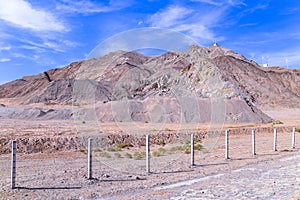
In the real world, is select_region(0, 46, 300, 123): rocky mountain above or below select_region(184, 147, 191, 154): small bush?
above

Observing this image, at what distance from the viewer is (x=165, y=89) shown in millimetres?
43125

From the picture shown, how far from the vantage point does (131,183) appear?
35.6ft

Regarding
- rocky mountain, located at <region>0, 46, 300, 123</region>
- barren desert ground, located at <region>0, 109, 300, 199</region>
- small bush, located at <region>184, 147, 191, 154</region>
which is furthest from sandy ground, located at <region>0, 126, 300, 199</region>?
rocky mountain, located at <region>0, 46, 300, 123</region>

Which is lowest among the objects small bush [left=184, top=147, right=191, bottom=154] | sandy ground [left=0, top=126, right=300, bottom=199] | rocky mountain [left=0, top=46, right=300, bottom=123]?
small bush [left=184, top=147, right=191, bottom=154]

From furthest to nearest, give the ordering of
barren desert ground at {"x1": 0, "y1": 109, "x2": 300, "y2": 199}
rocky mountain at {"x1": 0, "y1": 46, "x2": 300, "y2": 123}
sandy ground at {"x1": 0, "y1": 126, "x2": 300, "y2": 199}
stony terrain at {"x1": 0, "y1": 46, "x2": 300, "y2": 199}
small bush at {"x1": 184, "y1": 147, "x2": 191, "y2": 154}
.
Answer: rocky mountain at {"x1": 0, "y1": 46, "x2": 300, "y2": 123}, small bush at {"x1": 184, "y1": 147, "x2": 191, "y2": 154}, stony terrain at {"x1": 0, "y1": 46, "x2": 300, "y2": 199}, sandy ground at {"x1": 0, "y1": 126, "x2": 300, "y2": 199}, barren desert ground at {"x1": 0, "y1": 109, "x2": 300, "y2": 199}

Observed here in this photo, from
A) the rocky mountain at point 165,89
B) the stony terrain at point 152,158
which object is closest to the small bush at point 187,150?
the stony terrain at point 152,158

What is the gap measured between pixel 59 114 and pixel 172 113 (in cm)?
1939

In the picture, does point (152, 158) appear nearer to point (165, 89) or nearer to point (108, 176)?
point (108, 176)

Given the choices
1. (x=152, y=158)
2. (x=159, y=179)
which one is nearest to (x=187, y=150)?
(x=152, y=158)

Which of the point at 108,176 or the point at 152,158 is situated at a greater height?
the point at 108,176

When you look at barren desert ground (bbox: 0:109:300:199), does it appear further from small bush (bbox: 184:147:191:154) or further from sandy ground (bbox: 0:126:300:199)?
small bush (bbox: 184:147:191:154)

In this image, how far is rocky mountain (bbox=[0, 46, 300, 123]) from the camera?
2508cm

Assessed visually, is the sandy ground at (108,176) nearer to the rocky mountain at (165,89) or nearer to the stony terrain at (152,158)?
the stony terrain at (152,158)

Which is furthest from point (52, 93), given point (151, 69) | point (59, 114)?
point (151, 69)
